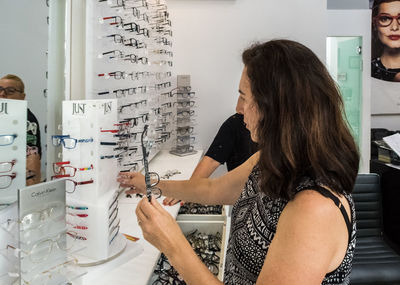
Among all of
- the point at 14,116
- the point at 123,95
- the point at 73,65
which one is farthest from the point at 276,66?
the point at 123,95

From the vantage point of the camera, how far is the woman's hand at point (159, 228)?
2.99 ft

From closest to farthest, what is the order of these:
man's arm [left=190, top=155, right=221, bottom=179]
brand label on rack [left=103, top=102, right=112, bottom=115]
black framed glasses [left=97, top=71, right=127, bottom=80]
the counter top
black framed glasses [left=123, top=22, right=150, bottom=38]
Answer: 1. the counter top
2. brand label on rack [left=103, top=102, right=112, bottom=115]
3. black framed glasses [left=97, top=71, right=127, bottom=80]
4. black framed glasses [left=123, top=22, right=150, bottom=38]
5. man's arm [left=190, top=155, right=221, bottom=179]

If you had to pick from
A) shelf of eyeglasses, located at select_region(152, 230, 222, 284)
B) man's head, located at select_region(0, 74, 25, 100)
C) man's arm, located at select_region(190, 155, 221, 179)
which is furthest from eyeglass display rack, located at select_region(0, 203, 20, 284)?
man's arm, located at select_region(190, 155, 221, 179)

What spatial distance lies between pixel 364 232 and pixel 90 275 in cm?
207

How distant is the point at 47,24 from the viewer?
1281mm

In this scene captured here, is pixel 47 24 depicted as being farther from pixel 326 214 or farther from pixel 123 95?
pixel 326 214

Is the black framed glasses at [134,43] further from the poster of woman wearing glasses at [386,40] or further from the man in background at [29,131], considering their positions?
the poster of woman wearing glasses at [386,40]

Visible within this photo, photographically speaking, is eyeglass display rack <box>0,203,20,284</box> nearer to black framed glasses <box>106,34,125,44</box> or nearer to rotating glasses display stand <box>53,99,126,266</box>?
rotating glasses display stand <box>53,99,126,266</box>

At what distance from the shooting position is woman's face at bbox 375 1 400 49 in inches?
192

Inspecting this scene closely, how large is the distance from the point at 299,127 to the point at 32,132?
87cm

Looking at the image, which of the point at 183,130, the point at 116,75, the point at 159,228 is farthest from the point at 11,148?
the point at 183,130

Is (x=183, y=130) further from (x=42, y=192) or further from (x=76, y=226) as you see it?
(x=42, y=192)

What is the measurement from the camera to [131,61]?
218cm

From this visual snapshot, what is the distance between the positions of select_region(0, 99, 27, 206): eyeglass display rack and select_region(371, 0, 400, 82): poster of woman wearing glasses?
5011 millimetres
